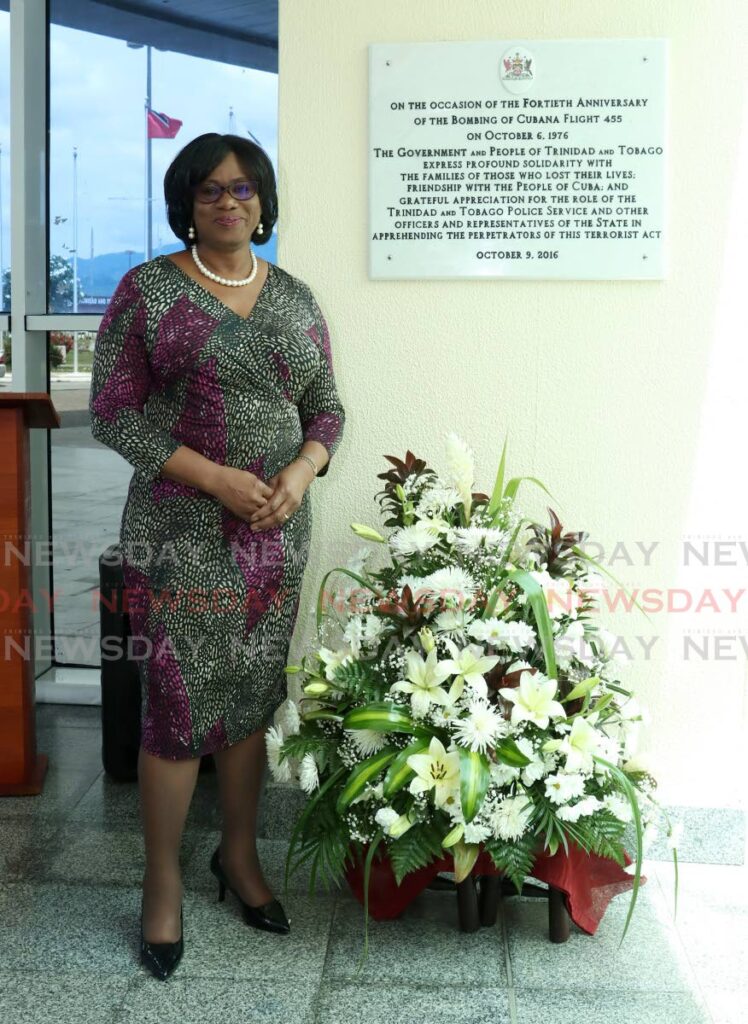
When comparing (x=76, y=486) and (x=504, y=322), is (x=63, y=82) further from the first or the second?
(x=504, y=322)

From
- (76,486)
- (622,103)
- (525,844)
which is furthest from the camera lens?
(76,486)

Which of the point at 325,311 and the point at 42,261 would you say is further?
the point at 42,261

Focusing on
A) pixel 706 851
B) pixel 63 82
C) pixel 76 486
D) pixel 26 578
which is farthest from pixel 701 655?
pixel 63 82

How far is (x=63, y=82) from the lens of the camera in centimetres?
404

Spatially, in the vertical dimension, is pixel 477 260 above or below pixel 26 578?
above

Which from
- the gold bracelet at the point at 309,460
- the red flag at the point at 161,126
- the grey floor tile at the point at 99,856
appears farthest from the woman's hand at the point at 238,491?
the red flag at the point at 161,126

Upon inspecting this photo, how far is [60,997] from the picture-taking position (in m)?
2.21

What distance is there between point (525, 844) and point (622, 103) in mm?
1720

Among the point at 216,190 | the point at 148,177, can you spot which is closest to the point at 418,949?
the point at 216,190

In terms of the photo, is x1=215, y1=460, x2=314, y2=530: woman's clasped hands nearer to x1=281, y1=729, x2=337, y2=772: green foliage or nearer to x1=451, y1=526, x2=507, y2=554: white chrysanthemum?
x1=451, y1=526, x2=507, y2=554: white chrysanthemum

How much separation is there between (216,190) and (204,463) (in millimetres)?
547

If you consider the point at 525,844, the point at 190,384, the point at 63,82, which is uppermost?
the point at 63,82

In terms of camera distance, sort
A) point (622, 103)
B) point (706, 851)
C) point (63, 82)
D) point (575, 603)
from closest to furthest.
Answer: point (575, 603) < point (622, 103) < point (706, 851) < point (63, 82)

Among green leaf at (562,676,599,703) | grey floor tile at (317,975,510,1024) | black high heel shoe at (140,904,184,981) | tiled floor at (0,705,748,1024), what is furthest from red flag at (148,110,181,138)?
grey floor tile at (317,975,510,1024)
